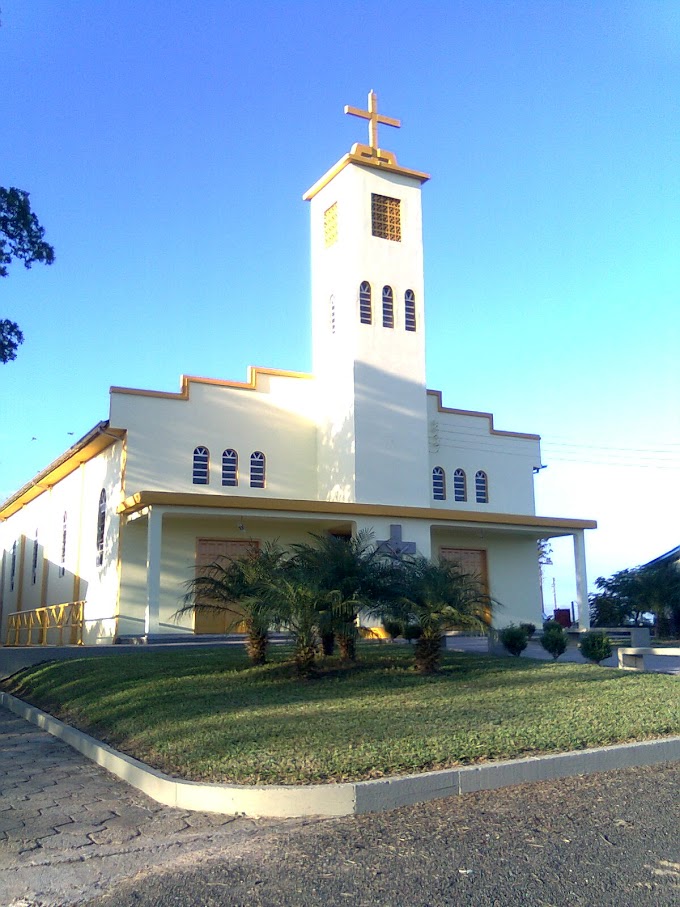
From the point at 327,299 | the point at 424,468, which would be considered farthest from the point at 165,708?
the point at 327,299

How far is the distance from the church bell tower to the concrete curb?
1624 centimetres

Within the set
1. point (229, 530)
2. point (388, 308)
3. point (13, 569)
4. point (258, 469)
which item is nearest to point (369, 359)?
point (388, 308)

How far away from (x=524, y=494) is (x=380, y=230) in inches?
379

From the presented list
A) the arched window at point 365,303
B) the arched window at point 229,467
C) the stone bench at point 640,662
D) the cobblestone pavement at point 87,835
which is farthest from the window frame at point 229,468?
the cobblestone pavement at point 87,835

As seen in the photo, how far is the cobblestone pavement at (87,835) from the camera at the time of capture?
17.3 ft

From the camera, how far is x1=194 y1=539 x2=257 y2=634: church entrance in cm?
2252

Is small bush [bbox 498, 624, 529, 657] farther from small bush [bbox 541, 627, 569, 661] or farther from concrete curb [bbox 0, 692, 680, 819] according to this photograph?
concrete curb [bbox 0, 692, 680, 819]

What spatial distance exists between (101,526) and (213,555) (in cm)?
416

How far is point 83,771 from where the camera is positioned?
8.26m

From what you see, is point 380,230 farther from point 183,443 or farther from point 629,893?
point 629,893

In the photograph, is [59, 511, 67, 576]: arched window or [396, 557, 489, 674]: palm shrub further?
[59, 511, 67, 576]: arched window

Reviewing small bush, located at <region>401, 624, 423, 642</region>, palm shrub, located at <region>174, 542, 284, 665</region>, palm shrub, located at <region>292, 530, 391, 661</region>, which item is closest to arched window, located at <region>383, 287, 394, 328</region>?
palm shrub, located at <region>174, 542, 284, 665</region>

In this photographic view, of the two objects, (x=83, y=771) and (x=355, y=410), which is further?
(x=355, y=410)

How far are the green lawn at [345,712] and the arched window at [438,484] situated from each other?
498 inches
